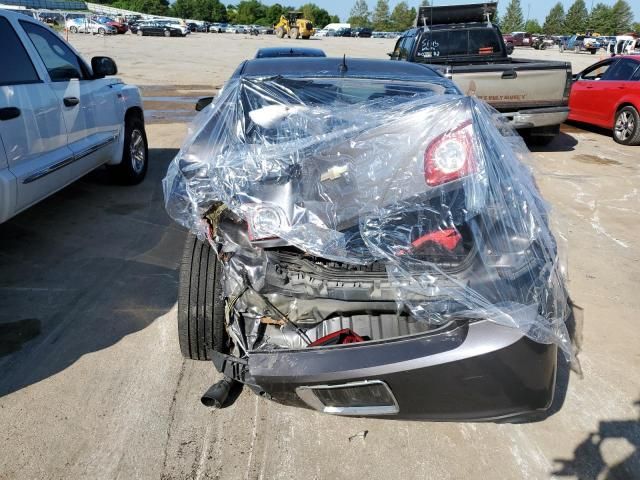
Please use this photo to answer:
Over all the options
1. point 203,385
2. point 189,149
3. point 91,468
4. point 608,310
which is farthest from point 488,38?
point 91,468

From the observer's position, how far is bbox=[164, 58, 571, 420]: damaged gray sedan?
6.98 ft

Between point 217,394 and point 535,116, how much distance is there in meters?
6.62

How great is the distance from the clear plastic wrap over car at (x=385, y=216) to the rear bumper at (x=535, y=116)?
5.12 metres

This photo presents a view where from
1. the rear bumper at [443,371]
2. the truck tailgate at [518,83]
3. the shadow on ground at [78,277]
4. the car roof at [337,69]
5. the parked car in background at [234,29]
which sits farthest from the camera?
the parked car in background at [234,29]

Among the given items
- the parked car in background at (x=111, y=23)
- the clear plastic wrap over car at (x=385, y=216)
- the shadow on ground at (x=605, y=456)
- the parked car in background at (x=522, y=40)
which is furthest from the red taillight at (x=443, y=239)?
the parked car in background at (x=522, y=40)

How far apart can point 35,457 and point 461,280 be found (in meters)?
2.00

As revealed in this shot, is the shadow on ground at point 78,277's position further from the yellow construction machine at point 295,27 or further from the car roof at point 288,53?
the yellow construction machine at point 295,27

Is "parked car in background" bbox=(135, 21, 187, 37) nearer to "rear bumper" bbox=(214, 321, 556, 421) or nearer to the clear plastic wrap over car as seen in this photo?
the clear plastic wrap over car

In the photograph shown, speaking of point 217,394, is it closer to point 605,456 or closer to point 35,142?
point 605,456

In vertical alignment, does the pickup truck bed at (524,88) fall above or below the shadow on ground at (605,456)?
above

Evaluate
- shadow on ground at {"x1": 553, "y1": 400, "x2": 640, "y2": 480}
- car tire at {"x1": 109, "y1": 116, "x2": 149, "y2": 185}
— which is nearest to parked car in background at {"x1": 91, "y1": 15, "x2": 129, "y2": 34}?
car tire at {"x1": 109, "y1": 116, "x2": 149, "y2": 185}

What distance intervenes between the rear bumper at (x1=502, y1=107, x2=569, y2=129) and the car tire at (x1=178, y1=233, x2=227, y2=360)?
6.11 m

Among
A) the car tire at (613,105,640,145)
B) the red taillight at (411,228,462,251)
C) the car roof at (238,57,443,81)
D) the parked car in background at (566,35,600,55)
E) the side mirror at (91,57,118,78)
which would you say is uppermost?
the car roof at (238,57,443,81)

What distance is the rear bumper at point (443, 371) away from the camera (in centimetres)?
206
